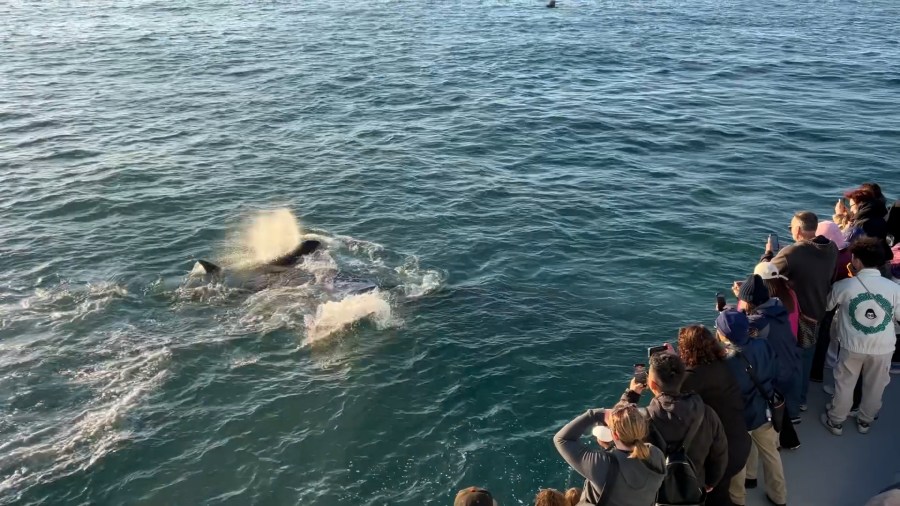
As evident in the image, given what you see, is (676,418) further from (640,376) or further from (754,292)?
(754,292)

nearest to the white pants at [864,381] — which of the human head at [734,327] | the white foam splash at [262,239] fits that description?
the human head at [734,327]

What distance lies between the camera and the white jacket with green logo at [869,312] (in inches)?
376

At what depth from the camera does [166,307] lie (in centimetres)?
2019

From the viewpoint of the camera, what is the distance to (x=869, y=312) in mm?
9562

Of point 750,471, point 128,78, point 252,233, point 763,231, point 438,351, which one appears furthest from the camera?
point 128,78

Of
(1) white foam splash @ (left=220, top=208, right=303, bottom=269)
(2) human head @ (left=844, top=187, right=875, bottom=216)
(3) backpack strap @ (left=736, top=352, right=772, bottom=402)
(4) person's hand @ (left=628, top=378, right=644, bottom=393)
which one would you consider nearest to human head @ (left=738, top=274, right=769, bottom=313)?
(3) backpack strap @ (left=736, top=352, right=772, bottom=402)

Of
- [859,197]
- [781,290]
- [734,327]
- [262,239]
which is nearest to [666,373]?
[734,327]

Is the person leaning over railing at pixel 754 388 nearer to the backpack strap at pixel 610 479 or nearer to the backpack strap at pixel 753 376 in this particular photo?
the backpack strap at pixel 753 376

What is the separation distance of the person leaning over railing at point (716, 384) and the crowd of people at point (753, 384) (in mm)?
11

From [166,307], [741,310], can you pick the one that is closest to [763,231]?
[741,310]

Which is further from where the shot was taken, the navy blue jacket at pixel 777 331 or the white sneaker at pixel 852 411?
the white sneaker at pixel 852 411

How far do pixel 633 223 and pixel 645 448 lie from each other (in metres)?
18.6

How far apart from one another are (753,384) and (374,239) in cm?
1719

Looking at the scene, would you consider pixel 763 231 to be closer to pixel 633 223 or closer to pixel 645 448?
pixel 633 223
